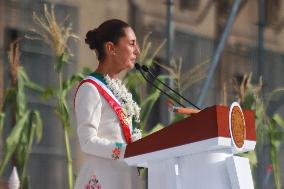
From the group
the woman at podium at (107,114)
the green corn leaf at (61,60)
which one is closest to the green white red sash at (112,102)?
the woman at podium at (107,114)

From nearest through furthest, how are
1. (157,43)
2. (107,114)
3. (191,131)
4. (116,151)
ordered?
(191,131)
(116,151)
(107,114)
(157,43)

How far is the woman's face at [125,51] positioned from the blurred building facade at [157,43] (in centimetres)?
297

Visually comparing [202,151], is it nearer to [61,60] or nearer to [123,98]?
[123,98]

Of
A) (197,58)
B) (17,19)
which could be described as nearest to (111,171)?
(17,19)

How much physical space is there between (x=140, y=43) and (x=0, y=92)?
124 cm

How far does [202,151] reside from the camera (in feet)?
9.85

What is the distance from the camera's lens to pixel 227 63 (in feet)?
28.9

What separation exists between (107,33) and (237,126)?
61 cm

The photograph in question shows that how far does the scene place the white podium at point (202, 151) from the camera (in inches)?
116

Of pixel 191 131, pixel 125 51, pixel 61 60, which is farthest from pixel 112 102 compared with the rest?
pixel 61 60

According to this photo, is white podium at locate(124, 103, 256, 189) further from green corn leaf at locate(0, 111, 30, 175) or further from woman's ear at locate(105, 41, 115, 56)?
green corn leaf at locate(0, 111, 30, 175)

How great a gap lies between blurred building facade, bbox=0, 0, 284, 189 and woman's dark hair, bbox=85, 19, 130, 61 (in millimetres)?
2911

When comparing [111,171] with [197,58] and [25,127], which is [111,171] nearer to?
[25,127]

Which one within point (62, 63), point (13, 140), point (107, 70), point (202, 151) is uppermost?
point (62, 63)
